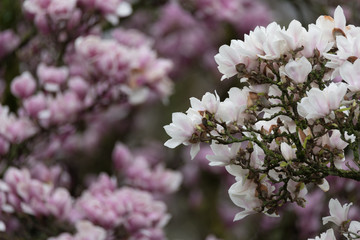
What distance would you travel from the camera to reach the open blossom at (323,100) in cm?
78

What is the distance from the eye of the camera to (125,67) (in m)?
1.63

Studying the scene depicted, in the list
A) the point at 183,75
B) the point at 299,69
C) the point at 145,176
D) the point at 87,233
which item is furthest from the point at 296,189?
the point at 183,75

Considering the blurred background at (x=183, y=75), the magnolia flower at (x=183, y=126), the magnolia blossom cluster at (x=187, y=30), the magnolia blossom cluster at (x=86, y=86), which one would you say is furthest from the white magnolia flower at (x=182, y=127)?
the magnolia blossom cluster at (x=187, y=30)

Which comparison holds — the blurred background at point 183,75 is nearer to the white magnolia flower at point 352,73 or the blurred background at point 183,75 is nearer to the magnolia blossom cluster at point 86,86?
the magnolia blossom cluster at point 86,86

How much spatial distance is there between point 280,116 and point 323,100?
3.8 inches

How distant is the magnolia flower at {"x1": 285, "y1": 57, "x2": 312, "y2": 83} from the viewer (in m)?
0.81

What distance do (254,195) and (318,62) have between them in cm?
20

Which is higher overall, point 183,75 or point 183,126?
point 183,75

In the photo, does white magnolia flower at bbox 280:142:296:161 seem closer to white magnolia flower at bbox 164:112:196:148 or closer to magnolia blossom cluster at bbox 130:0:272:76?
white magnolia flower at bbox 164:112:196:148

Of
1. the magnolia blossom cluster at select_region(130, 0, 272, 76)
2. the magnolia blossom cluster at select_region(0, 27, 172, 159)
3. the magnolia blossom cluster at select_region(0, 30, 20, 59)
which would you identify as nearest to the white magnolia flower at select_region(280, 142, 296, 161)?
the magnolia blossom cluster at select_region(0, 27, 172, 159)

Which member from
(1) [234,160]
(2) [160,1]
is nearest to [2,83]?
(2) [160,1]

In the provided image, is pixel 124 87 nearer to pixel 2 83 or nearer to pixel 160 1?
pixel 160 1

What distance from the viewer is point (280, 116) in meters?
0.86

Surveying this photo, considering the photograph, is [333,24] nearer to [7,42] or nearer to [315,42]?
[315,42]
